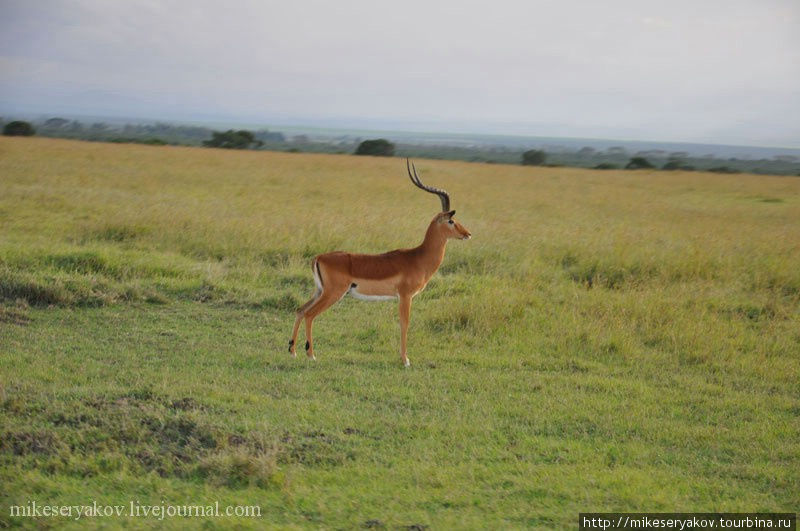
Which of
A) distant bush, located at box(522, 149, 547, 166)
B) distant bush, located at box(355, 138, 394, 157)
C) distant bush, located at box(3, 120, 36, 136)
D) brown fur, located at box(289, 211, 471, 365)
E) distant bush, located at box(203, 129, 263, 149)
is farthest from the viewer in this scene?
distant bush, located at box(522, 149, 547, 166)

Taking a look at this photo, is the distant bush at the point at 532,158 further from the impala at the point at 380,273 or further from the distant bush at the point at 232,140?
the impala at the point at 380,273

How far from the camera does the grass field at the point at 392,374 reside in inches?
174

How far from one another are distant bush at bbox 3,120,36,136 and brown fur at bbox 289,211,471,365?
3993 centimetres

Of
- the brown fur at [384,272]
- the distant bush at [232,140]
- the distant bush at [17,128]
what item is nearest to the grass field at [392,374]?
the brown fur at [384,272]

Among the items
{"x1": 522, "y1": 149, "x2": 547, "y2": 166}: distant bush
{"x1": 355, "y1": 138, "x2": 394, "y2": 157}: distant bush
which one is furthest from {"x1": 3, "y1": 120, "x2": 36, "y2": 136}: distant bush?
{"x1": 522, "y1": 149, "x2": 547, "y2": 166}: distant bush

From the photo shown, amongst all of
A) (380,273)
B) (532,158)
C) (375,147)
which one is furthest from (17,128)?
(380,273)

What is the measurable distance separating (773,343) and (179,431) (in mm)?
6034

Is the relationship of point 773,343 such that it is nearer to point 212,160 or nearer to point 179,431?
point 179,431

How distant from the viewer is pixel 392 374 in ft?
22.0

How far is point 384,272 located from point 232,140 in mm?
41122

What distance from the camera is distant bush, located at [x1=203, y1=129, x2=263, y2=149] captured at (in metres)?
45.7

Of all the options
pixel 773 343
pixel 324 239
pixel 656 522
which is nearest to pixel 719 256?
pixel 773 343

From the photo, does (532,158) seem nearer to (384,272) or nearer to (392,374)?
(384,272)

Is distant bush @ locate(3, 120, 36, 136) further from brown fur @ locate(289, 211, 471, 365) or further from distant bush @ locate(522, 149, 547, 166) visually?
brown fur @ locate(289, 211, 471, 365)
